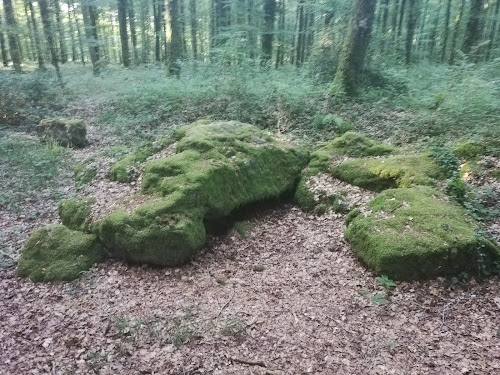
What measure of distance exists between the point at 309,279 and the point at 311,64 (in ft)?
36.2

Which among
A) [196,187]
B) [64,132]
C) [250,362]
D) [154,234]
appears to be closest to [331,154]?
[196,187]

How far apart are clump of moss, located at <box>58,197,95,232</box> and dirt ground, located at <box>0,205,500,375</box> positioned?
119cm

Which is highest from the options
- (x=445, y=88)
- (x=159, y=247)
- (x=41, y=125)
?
(x=445, y=88)

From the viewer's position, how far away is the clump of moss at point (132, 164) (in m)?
8.16

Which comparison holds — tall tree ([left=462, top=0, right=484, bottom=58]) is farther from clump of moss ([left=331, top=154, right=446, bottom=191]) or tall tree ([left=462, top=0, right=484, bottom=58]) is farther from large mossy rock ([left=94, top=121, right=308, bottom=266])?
large mossy rock ([left=94, top=121, right=308, bottom=266])

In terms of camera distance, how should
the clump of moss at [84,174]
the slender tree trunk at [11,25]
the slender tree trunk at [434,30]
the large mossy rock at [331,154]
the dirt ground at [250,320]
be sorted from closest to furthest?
the dirt ground at [250,320] → the large mossy rock at [331,154] → the clump of moss at [84,174] → the slender tree trunk at [11,25] → the slender tree trunk at [434,30]

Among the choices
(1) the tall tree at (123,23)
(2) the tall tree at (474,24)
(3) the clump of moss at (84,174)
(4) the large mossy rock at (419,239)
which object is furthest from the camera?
(1) the tall tree at (123,23)

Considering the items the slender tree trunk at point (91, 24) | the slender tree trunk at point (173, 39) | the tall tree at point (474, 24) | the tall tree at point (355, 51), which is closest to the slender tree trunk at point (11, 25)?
the slender tree trunk at point (91, 24)

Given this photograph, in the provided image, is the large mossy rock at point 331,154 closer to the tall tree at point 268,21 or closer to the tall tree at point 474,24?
the tall tree at point 474,24

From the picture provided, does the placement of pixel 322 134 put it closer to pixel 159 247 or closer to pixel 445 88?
pixel 445 88

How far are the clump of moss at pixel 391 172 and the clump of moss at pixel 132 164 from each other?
4505 millimetres

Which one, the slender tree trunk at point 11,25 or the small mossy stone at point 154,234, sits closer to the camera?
the small mossy stone at point 154,234

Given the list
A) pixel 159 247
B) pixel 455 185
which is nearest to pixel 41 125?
pixel 159 247

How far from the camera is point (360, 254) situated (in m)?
5.73
